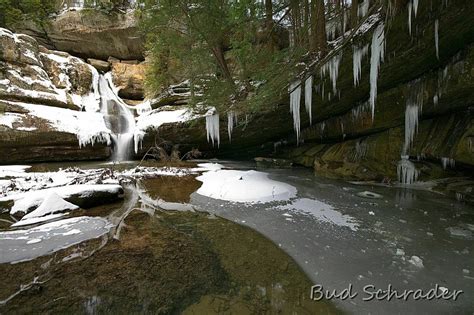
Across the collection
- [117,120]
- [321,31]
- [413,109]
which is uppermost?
[321,31]

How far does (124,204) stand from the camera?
5453 mm

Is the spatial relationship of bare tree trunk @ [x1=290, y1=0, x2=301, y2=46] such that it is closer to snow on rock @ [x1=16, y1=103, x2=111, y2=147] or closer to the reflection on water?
the reflection on water

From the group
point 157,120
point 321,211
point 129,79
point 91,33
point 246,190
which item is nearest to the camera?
point 321,211

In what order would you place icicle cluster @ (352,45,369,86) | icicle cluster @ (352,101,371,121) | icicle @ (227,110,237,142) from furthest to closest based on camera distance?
icicle @ (227,110,237,142) → icicle cluster @ (352,101,371,121) → icicle cluster @ (352,45,369,86)

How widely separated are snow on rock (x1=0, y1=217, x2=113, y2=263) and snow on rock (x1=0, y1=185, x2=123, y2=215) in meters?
0.80

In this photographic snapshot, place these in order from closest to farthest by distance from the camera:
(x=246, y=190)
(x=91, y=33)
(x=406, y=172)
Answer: (x=246, y=190)
(x=406, y=172)
(x=91, y=33)

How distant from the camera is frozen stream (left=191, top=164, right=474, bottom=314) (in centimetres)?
241

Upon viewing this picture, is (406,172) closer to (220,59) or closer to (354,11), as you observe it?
(354,11)

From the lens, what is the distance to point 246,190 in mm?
5977

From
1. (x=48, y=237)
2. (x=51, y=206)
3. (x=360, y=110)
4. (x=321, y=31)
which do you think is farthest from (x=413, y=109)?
(x=51, y=206)

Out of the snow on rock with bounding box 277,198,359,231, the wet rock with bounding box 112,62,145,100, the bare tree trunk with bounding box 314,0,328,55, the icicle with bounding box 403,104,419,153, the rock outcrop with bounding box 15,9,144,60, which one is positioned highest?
the rock outcrop with bounding box 15,9,144,60

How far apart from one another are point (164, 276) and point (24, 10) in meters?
22.4

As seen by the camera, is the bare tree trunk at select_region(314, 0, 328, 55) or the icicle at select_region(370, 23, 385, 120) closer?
the icicle at select_region(370, 23, 385, 120)

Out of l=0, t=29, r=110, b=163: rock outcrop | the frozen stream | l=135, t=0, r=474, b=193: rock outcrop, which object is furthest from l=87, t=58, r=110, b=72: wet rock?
the frozen stream
